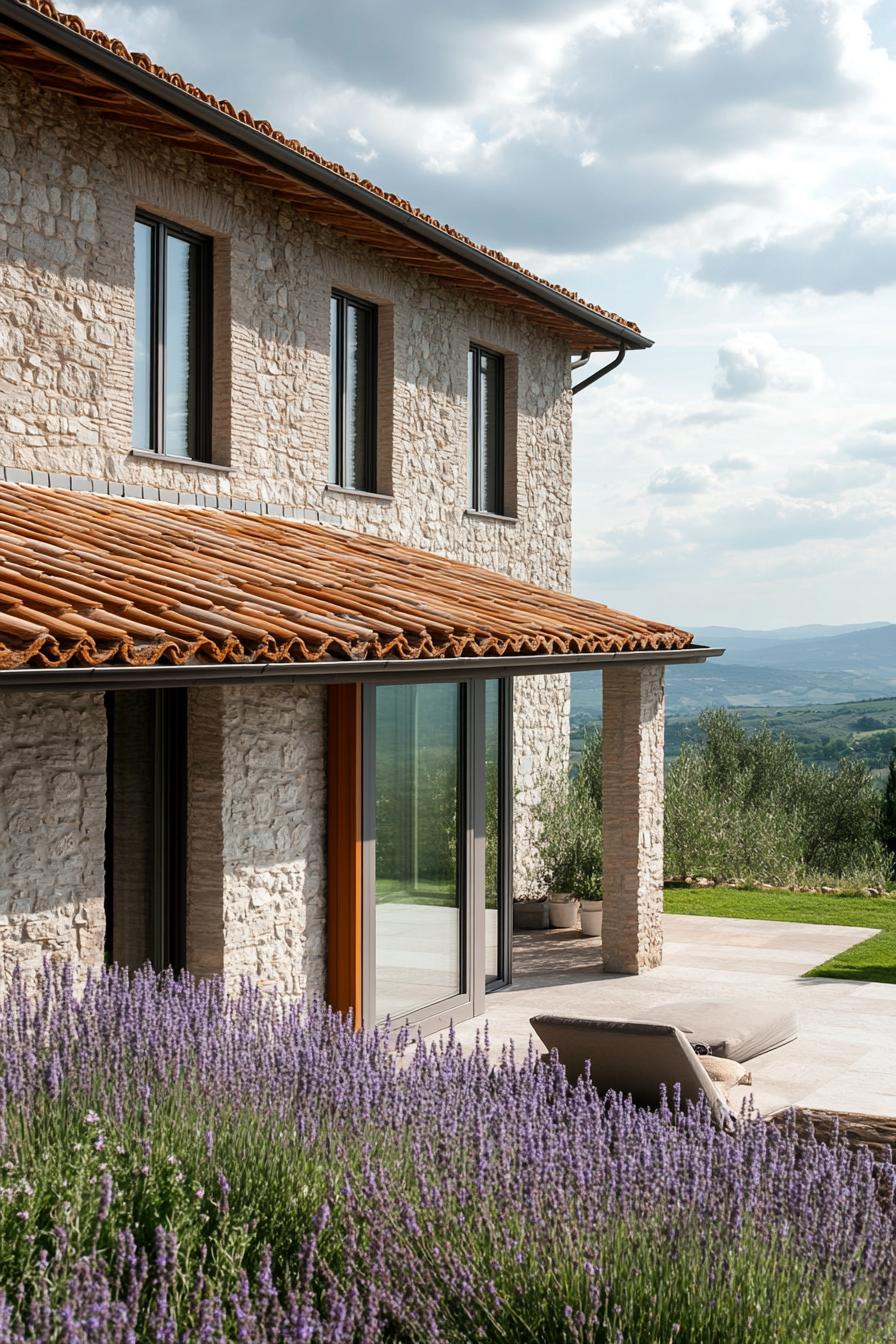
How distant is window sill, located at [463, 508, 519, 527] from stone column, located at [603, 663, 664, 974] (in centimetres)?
243


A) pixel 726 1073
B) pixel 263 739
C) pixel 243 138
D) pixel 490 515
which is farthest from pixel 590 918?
pixel 243 138

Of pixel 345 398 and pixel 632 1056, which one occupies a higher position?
pixel 345 398

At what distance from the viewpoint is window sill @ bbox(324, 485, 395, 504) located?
1202 centimetres

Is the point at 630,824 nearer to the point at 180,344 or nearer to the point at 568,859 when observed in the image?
the point at 568,859

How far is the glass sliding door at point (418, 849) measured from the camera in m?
9.61

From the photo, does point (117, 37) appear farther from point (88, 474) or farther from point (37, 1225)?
point (37, 1225)

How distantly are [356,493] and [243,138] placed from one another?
11.1 ft

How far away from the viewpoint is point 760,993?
37.7ft

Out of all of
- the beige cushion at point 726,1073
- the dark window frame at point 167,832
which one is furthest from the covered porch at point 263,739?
the beige cushion at point 726,1073

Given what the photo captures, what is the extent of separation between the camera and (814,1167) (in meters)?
4.38

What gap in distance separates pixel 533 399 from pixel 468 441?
1.62 metres

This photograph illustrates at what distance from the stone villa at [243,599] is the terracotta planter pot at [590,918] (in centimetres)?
168

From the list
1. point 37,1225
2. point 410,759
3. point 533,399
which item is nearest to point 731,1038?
point 410,759

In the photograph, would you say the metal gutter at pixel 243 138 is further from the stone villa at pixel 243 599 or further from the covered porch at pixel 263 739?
the covered porch at pixel 263 739
